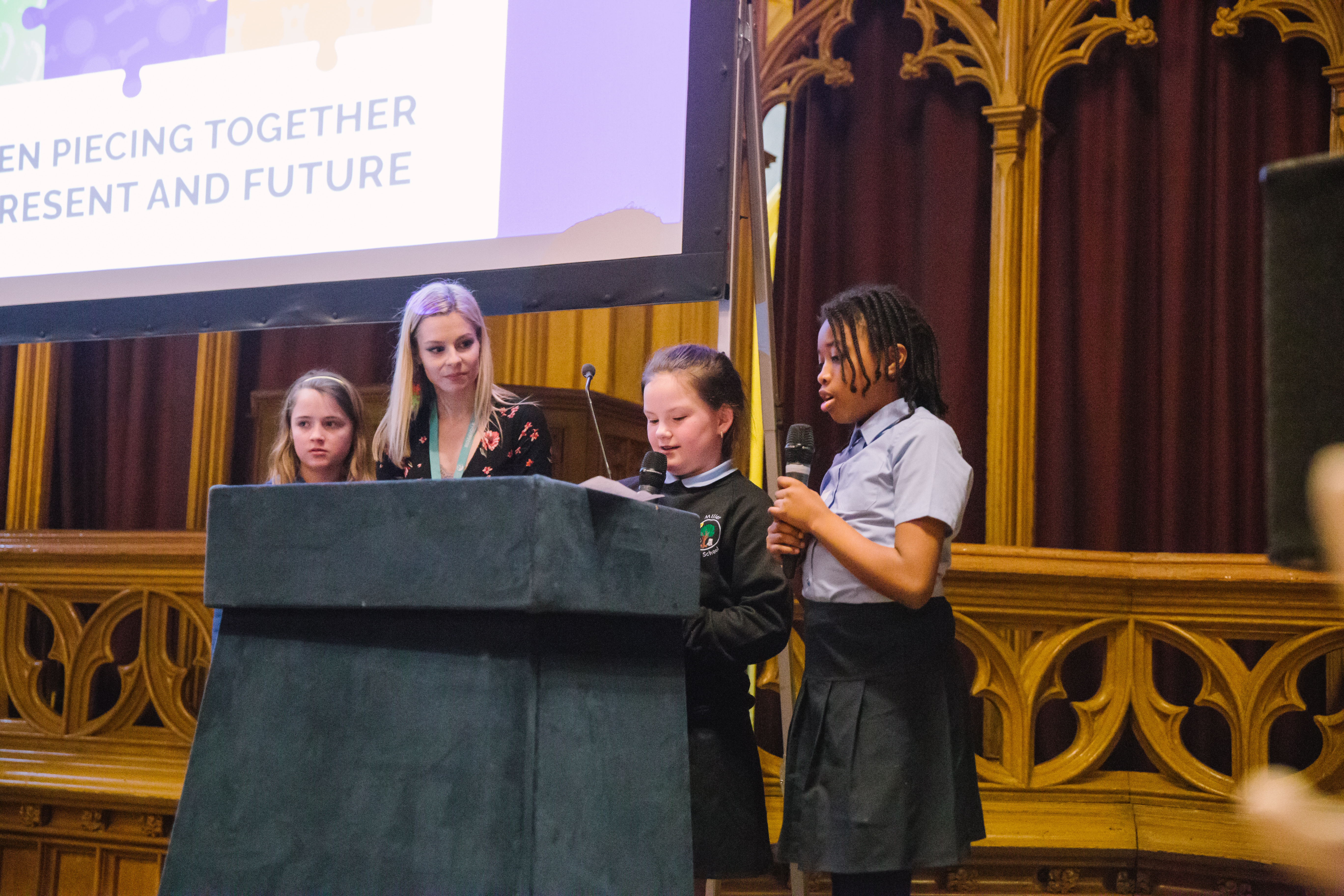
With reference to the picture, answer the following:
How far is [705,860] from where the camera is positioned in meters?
1.67

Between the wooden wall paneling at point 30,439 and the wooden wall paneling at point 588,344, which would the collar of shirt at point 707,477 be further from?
the wooden wall paneling at point 30,439

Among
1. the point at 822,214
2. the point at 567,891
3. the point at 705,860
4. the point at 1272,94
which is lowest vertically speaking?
the point at 705,860

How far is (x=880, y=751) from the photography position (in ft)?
5.30

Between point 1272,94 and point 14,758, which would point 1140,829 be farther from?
point 14,758

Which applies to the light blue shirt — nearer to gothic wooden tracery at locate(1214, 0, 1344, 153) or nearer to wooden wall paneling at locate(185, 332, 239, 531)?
gothic wooden tracery at locate(1214, 0, 1344, 153)

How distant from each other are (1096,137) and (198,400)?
10.9 ft

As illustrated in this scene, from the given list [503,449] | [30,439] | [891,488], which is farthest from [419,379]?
[30,439]

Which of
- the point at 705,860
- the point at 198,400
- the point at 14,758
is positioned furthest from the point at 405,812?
the point at 198,400

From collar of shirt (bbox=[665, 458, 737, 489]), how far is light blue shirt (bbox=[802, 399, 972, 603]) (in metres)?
0.20

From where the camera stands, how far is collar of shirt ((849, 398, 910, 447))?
70.5 inches

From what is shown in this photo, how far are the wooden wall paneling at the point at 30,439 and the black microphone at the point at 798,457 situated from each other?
11.5 ft

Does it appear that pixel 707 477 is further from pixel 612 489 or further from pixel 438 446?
pixel 612 489

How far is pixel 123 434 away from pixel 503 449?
307 centimetres

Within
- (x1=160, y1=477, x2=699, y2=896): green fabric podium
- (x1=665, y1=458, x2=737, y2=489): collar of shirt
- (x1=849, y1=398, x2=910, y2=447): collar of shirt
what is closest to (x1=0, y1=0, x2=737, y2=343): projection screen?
(x1=665, y1=458, x2=737, y2=489): collar of shirt
